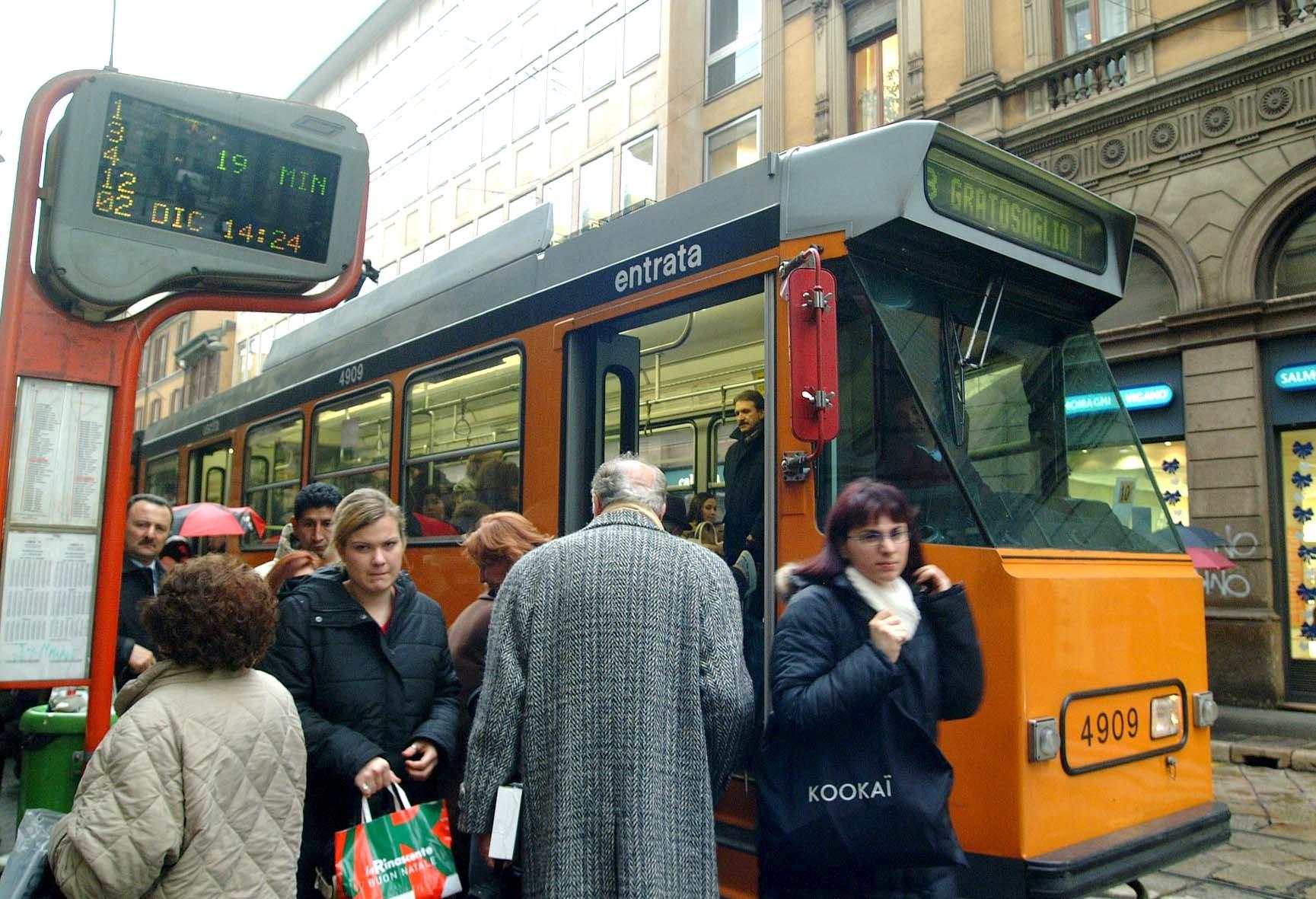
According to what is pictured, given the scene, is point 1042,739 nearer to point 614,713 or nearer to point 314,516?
point 614,713

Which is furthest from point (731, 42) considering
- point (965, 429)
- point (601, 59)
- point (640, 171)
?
point (965, 429)

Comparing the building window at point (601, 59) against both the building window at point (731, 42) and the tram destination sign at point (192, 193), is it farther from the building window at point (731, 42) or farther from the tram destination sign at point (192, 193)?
the tram destination sign at point (192, 193)

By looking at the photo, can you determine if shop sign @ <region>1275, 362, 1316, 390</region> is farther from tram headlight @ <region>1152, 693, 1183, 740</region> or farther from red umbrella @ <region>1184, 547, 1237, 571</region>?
tram headlight @ <region>1152, 693, 1183, 740</region>

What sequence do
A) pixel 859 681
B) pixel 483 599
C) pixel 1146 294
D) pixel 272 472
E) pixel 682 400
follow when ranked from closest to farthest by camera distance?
pixel 859 681 < pixel 483 599 < pixel 682 400 < pixel 272 472 < pixel 1146 294

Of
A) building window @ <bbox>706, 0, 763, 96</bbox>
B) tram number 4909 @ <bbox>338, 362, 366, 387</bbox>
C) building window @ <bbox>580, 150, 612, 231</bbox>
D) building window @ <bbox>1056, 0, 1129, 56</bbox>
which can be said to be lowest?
tram number 4909 @ <bbox>338, 362, 366, 387</bbox>

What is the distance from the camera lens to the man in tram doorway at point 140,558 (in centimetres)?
419

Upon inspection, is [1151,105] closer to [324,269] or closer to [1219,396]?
[1219,396]

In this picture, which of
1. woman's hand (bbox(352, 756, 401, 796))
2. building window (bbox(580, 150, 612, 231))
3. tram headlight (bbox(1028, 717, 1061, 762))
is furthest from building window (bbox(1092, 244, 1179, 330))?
woman's hand (bbox(352, 756, 401, 796))

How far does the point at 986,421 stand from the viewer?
4.13m

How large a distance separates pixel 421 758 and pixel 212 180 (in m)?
1.86

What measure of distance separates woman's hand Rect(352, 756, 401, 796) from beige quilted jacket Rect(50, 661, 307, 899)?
0.35m

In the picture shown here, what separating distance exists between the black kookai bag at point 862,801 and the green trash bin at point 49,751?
2.29 m

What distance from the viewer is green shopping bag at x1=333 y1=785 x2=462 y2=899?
8.77 ft

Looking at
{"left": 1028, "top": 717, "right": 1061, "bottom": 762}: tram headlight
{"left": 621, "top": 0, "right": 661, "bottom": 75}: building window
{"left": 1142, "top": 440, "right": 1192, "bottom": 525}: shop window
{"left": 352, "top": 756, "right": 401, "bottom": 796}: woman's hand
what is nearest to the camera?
{"left": 352, "top": 756, "right": 401, "bottom": 796}: woman's hand
